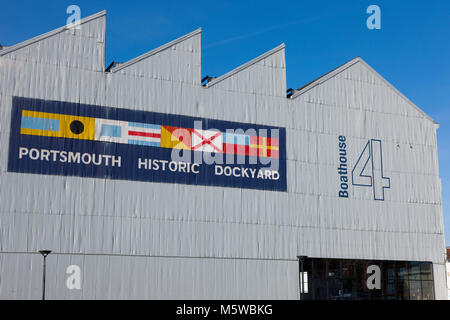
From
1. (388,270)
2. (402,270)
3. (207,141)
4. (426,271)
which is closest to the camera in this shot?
(207,141)

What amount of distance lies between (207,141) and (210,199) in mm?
4234

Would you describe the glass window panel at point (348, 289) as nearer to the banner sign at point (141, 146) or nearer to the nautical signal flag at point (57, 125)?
the banner sign at point (141, 146)

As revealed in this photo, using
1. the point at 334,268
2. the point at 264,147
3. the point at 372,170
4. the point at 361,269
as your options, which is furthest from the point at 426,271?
the point at 264,147

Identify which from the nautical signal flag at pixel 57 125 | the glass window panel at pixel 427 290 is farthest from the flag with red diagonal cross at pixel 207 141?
the glass window panel at pixel 427 290

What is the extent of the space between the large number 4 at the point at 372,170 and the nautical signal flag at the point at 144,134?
24.2ft

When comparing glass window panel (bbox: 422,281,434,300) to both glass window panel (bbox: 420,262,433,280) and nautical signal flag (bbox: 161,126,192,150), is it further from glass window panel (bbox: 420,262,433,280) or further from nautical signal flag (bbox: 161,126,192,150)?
nautical signal flag (bbox: 161,126,192,150)

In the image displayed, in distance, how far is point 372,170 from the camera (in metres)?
45.7

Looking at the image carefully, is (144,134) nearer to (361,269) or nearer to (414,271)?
(361,269)

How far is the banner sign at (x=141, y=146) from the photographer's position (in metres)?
36.2

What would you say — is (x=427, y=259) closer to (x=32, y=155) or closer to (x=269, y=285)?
(x=269, y=285)

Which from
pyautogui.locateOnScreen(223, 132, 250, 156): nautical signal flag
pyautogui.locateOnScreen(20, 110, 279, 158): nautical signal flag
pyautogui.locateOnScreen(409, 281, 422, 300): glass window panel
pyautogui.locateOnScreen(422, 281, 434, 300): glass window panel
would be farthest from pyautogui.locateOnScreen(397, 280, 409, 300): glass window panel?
pyautogui.locateOnScreen(223, 132, 250, 156): nautical signal flag

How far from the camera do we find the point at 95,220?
36.4 meters
